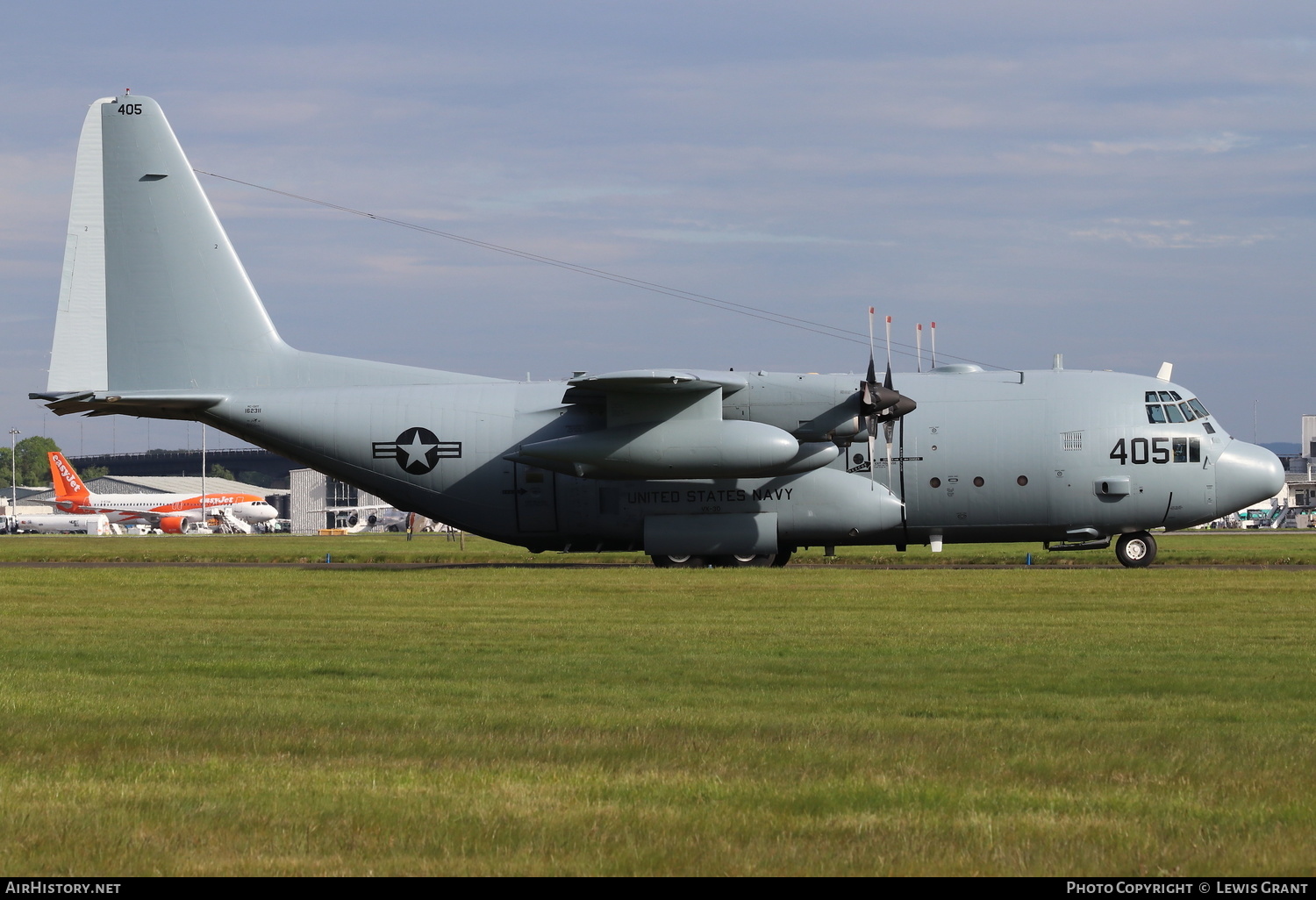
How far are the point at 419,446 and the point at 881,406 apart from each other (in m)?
12.0

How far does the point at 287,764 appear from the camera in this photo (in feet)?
29.2

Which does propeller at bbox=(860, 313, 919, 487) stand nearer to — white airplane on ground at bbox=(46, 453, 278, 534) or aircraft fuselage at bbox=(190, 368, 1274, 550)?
aircraft fuselage at bbox=(190, 368, 1274, 550)

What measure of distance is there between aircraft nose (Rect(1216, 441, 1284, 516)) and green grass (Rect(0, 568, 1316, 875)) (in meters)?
12.7

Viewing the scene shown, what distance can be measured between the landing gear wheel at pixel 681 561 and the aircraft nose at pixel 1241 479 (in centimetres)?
1317

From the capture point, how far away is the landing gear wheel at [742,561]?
33.5m

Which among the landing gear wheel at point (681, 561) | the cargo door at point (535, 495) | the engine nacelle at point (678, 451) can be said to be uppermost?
the engine nacelle at point (678, 451)

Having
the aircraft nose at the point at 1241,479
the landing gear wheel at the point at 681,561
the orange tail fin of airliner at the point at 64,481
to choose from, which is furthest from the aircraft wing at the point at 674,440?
the orange tail fin of airliner at the point at 64,481

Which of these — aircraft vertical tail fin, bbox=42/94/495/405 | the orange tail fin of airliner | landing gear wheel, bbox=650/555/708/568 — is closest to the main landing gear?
landing gear wheel, bbox=650/555/708/568

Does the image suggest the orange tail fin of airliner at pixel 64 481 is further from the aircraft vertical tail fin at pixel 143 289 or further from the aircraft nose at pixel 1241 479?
the aircraft nose at pixel 1241 479

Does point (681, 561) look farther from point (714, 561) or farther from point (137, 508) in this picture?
point (137, 508)

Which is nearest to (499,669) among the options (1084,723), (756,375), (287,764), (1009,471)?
(287,764)

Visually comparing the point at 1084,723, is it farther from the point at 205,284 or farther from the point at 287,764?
the point at 205,284

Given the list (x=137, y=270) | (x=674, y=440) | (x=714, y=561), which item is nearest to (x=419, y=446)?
(x=674, y=440)
